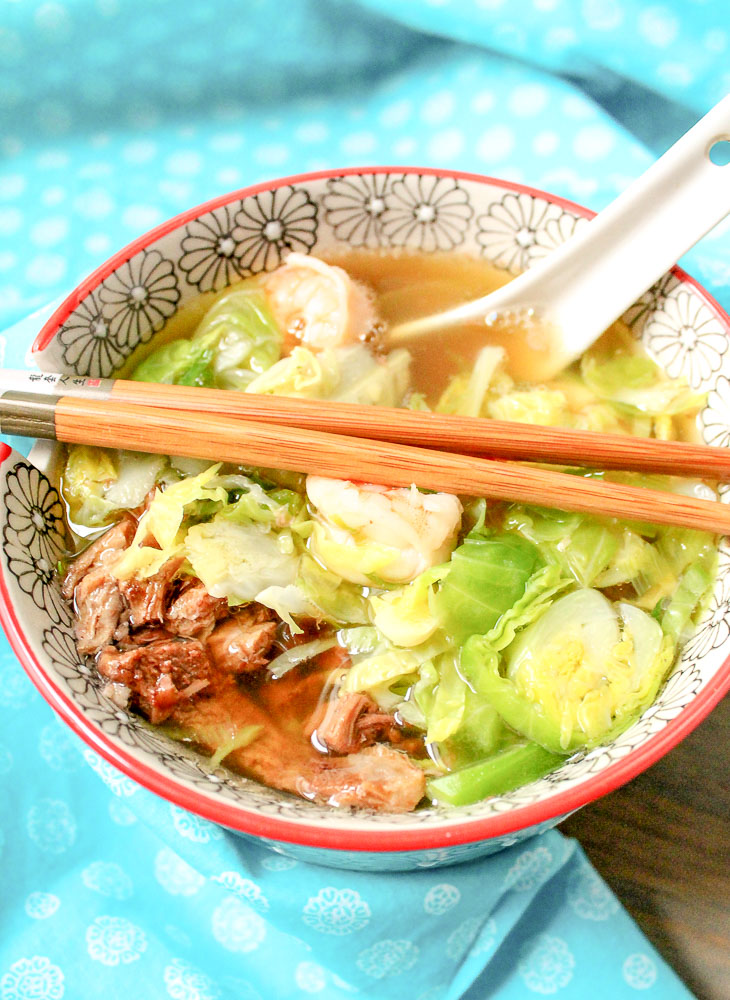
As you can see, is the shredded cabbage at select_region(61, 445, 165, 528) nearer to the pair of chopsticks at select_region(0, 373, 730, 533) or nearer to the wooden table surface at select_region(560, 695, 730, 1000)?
the pair of chopsticks at select_region(0, 373, 730, 533)

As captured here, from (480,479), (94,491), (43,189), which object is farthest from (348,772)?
(43,189)

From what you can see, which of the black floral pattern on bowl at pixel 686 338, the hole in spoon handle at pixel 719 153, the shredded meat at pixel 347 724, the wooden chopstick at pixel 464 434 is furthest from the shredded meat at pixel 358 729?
the hole in spoon handle at pixel 719 153

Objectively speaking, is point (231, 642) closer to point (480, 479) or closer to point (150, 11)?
point (480, 479)

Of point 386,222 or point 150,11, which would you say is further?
point 150,11

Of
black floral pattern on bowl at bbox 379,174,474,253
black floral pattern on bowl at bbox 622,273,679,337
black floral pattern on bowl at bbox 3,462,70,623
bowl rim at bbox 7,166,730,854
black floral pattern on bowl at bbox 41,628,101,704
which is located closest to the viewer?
bowl rim at bbox 7,166,730,854

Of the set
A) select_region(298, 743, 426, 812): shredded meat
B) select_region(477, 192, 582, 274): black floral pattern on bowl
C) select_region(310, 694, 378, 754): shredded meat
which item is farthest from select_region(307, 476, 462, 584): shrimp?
select_region(477, 192, 582, 274): black floral pattern on bowl

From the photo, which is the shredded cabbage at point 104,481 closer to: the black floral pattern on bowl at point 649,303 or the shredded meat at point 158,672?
the shredded meat at point 158,672
